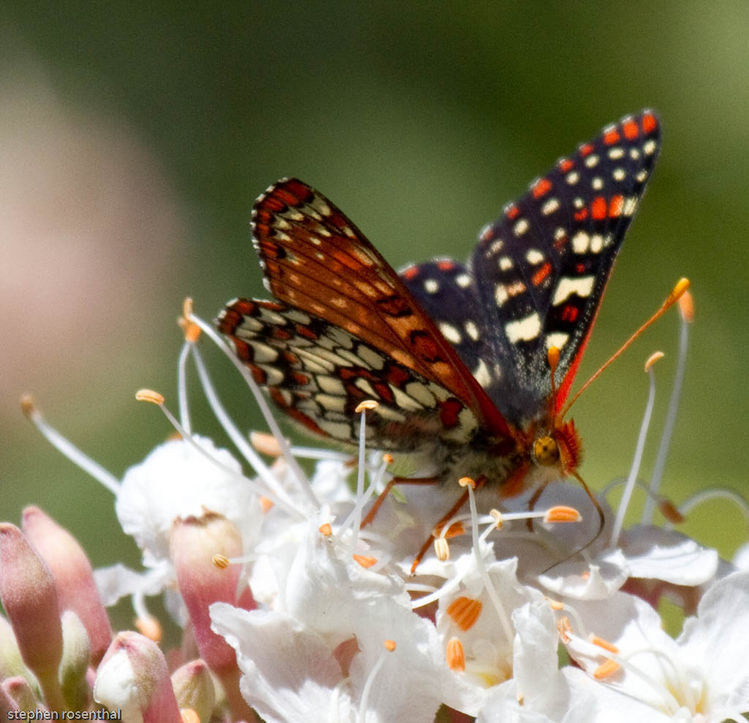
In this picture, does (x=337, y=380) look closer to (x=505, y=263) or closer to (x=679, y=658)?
(x=505, y=263)

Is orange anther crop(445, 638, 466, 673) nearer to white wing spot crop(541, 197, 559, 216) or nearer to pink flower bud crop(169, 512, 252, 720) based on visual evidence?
pink flower bud crop(169, 512, 252, 720)

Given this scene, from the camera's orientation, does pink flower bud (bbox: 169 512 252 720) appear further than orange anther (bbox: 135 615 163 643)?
No

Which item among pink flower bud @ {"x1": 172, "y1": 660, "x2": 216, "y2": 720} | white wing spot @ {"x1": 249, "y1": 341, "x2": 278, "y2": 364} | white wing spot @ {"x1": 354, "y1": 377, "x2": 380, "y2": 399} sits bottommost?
pink flower bud @ {"x1": 172, "y1": 660, "x2": 216, "y2": 720}

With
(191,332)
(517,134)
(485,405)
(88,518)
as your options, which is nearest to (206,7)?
(517,134)

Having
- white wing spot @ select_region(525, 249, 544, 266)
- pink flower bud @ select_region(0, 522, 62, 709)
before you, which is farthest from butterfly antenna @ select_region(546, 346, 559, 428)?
pink flower bud @ select_region(0, 522, 62, 709)

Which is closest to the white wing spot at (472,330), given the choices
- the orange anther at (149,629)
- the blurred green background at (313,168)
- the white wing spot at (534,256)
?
the white wing spot at (534,256)

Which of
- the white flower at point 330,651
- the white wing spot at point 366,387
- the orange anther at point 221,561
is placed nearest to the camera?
the white flower at point 330,651

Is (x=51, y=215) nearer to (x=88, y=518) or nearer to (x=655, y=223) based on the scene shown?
(x=88, y=518)

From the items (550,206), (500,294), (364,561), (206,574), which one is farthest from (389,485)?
(550,206)

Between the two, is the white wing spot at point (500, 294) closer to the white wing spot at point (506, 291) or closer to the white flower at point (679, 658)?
the white wing spot at point (506, 291)
